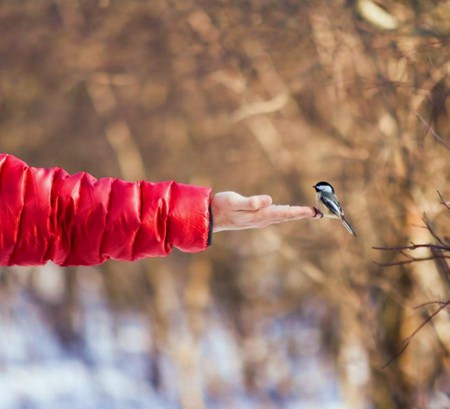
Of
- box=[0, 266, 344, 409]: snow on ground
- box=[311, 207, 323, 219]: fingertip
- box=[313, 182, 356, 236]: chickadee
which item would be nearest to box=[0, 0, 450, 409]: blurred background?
box=[0, 266, 344, 409]: snow on ground

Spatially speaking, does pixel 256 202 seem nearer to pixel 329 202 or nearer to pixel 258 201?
pixel 258 201

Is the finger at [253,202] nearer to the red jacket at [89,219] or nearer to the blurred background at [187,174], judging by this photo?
the red jacket at [89,219]

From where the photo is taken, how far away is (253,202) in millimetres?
1213

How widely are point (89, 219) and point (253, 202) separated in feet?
0.75

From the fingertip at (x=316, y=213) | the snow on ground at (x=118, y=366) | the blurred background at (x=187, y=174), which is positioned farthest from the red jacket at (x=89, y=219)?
the snow on ground at (x=118, y=366)

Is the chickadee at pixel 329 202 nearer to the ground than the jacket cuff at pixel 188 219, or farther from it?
nearer to the ground

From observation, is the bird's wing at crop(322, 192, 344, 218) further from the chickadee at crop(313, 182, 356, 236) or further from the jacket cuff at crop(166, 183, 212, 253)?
the jacket cuff at crop(166, 183, 212, 253)

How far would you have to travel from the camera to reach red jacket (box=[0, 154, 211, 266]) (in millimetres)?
1210

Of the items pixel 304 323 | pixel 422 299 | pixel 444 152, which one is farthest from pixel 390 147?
pixel 304 323

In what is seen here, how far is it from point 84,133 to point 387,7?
2.66 meters

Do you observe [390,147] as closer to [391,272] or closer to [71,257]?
[391,272]

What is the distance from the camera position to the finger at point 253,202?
1.21 m

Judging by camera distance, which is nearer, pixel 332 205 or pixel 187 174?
pixel 332 205

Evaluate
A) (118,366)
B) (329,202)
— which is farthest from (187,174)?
(329,202)
